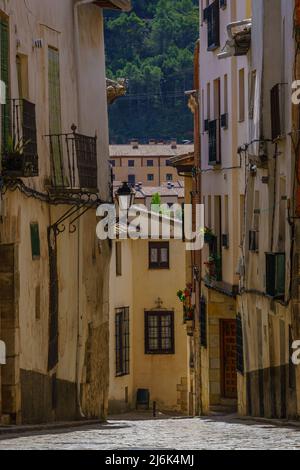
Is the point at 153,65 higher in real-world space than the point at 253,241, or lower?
higher

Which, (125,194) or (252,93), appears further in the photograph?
(125,194)

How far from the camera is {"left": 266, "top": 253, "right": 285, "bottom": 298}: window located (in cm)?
2508

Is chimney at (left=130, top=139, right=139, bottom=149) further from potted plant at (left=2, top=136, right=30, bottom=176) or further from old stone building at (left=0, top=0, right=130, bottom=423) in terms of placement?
potted plant at (left=2, top=136, right=30, bottom=176)

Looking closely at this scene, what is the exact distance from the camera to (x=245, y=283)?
31297mm

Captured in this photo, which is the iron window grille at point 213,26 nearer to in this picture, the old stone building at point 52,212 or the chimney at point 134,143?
the old stone building at point 52,212

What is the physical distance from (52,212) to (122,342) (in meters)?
26.7

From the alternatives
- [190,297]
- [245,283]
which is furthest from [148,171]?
[245,283]

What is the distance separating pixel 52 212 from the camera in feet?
81.5

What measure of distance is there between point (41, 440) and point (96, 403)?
43.6 feet

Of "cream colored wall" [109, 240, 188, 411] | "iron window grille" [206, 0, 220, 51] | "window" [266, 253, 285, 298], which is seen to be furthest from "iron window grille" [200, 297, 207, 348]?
"cream colored wall" [109, 240, 188, 411]

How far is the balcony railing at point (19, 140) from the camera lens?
20.3 metres

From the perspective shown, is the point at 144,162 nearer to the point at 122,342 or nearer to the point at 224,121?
the point at 122,342

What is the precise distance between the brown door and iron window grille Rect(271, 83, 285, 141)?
38.7 feet

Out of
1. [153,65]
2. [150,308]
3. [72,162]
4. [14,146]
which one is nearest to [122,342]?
[150,308]
